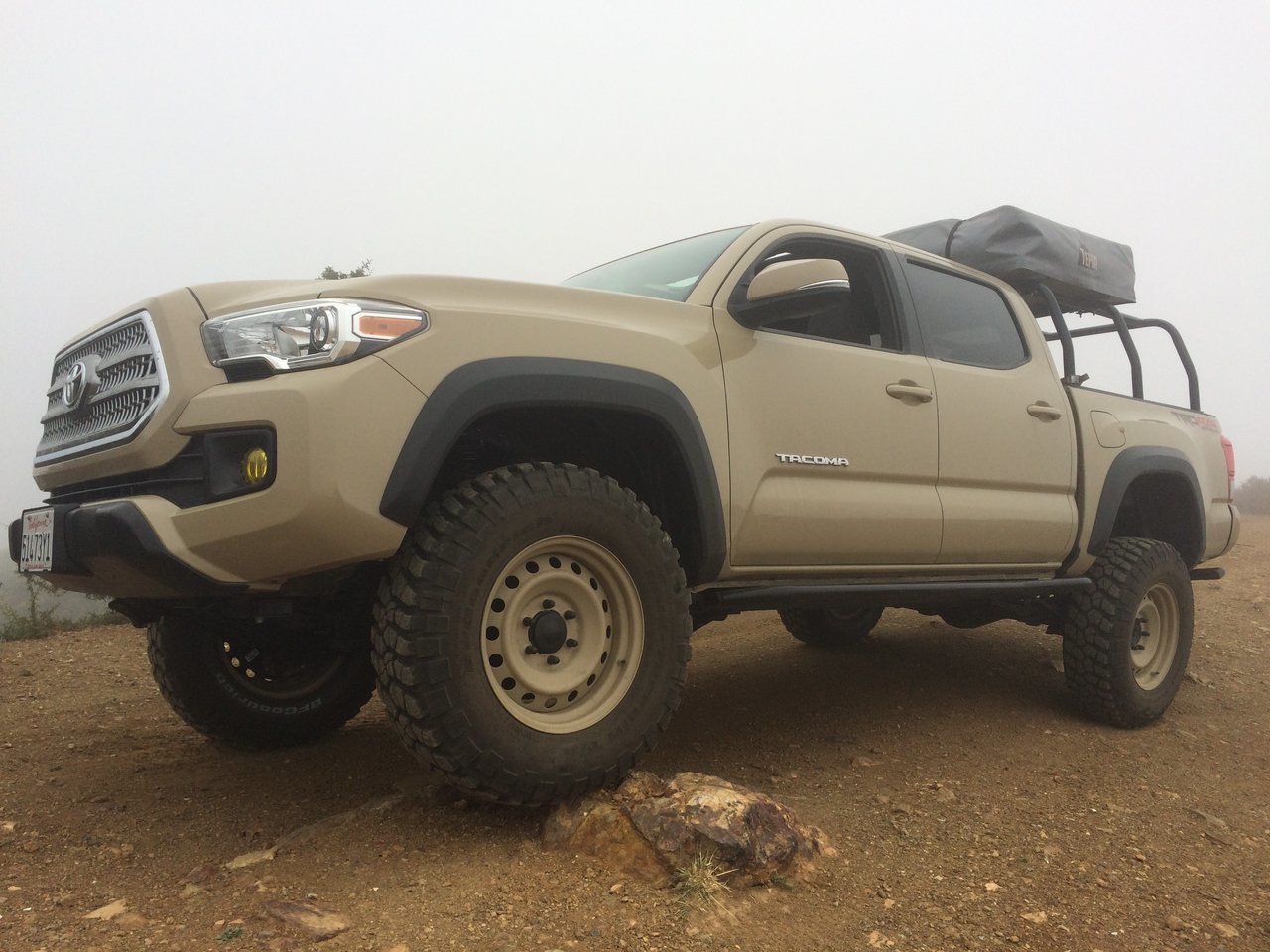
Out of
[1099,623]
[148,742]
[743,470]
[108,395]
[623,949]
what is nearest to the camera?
[623,949]

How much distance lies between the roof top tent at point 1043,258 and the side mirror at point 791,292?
2.05 m

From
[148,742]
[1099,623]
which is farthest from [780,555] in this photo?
[148,742]

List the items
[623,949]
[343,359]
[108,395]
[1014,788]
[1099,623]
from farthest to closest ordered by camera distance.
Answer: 1. [1099,623]
2. [1014,788]
3. [108,395]
4. [343,359]
5. [623,949]

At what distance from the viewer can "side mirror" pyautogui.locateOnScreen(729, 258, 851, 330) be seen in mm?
2924

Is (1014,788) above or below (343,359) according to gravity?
below

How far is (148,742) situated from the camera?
3.79 m

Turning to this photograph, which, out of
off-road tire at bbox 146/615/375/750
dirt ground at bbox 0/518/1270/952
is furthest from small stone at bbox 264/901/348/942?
off-road tire at bbox 146/615/375/750

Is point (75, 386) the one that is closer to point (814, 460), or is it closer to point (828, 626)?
point (814, 460)

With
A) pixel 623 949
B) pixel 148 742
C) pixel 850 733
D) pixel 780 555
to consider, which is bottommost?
pixel 148 742

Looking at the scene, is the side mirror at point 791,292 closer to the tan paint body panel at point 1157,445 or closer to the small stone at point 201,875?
the tan paint body panel at point 1157,445

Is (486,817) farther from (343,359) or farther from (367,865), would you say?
(343,359)

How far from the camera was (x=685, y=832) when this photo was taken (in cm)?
233

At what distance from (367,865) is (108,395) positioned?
1.45 metres

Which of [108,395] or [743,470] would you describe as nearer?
[108,395]
